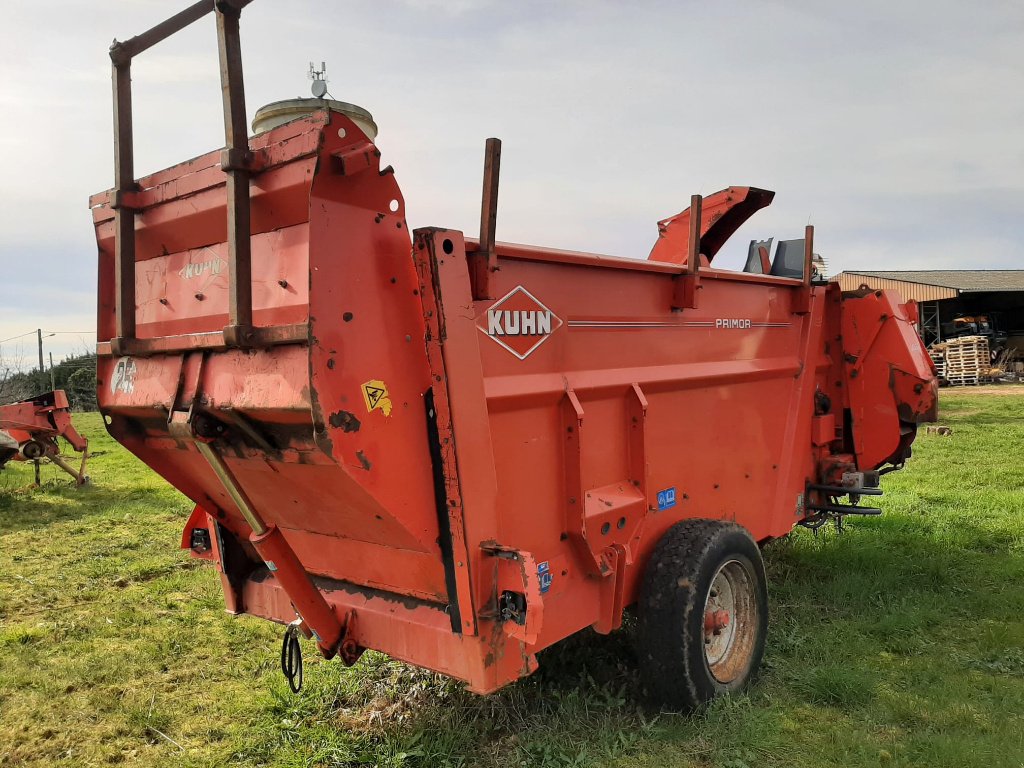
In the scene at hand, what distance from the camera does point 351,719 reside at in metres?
3.53

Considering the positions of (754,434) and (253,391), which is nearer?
(253,391)

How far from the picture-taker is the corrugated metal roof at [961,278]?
2914cm

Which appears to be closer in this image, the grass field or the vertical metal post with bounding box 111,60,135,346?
the vertical metal post with bounding box 111,60,135,346

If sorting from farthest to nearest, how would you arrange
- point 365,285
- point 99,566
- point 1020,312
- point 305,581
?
1. point 1020,312
2. point 99,566
3. point 305,581
4. point 365,285

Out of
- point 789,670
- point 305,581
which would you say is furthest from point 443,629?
point 789,670

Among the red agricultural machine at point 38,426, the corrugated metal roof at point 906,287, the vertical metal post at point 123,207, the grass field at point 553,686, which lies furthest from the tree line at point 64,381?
the corrugated metal roof at point 906,287

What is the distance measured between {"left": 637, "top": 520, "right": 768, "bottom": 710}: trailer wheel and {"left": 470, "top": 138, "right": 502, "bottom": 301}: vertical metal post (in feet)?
4.99

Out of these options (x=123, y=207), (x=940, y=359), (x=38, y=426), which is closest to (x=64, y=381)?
(x=38, y=426)

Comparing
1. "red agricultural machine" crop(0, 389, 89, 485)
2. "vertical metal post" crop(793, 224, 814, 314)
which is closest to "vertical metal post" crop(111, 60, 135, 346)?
"vertical metal post" crop(793, 224, 814, 314)

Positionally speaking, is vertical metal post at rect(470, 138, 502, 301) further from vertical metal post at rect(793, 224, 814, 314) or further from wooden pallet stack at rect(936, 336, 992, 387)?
wooden pallet stack at rect(936, 336, 992, 387)

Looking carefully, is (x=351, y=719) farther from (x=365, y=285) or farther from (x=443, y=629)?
(x=365, y=285)

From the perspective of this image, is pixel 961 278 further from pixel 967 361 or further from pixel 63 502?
pixel 63 502

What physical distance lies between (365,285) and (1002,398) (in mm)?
22255

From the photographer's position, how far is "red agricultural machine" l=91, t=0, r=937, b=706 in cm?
253
